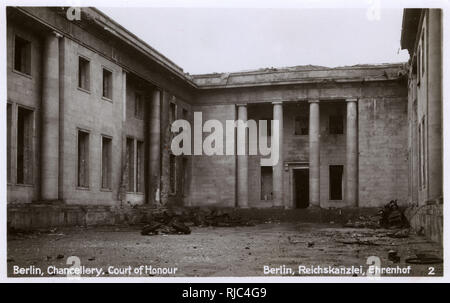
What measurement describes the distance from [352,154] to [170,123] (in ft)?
35.1

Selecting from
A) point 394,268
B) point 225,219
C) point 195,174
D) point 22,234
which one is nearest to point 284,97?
point 195,174

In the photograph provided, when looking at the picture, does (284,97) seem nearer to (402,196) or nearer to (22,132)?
(402,196)

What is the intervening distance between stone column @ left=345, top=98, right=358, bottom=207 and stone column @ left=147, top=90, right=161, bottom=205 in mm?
11134

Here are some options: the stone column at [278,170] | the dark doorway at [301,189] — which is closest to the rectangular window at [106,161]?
the stone column at [278,170]

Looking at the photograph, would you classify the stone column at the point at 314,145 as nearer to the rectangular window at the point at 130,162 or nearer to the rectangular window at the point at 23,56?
the rectangular window at the point at 130,162

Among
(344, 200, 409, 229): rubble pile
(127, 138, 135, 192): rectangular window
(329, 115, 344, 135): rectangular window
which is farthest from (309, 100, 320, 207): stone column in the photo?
(127, 138, 135, 192): rectangular window

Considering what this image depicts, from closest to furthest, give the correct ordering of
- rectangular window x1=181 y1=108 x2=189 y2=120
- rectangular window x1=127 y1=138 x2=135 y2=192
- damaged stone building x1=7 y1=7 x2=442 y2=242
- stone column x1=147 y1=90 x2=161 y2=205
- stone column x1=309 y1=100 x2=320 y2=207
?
1. damaged stone building x1=7 y1=7 x2=442 y2=242
2. rectangular window x1=127 y1=138 x2=135 y2=192
3. stone column x1=147 y1=90 x2=161 y2=205
4. stone column x1=309 y1=100 x2=320 y2=207
5. rectangular window x1=181 y1=108 x2=189 y2=120

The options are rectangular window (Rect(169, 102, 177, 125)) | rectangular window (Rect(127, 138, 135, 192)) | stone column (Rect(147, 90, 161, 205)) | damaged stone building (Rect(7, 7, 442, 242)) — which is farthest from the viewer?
rectangular window (Rect(169, 102, 177, 125))

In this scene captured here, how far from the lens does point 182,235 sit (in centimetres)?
1755

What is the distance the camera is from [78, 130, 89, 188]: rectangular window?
72.4ft

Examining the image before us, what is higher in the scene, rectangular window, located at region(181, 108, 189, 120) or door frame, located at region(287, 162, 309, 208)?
rectangular window, located at region(181, 108, 189, 120)

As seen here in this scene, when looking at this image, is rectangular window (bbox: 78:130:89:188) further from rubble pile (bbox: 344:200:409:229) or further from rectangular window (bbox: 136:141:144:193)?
rubble pile (bbox: 344:200:409:229)

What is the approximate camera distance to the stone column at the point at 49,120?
63.7 feet

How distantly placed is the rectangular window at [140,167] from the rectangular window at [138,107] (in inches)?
53.6
